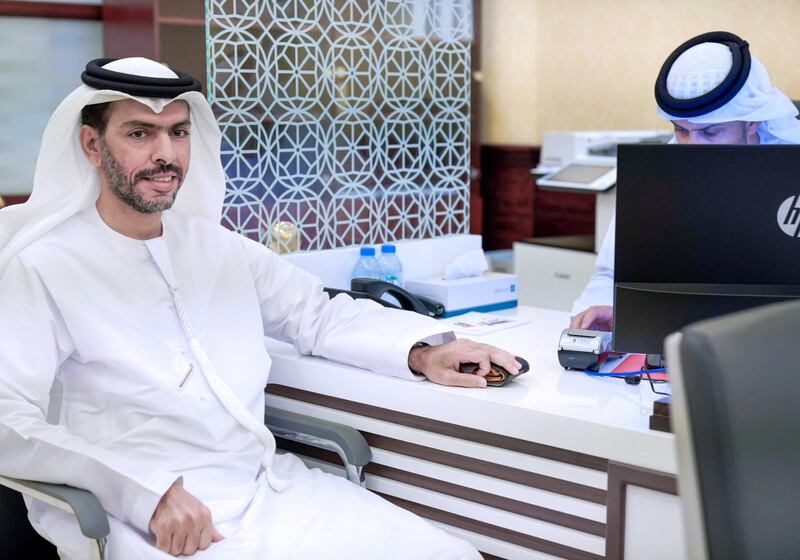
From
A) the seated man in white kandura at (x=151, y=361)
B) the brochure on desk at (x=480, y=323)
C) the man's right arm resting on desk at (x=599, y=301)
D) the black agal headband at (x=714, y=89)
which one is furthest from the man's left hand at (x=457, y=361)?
the black agal headband at (x=714, y=89)

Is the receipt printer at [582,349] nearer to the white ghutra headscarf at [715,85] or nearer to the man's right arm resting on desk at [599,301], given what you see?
A: the man's right arm resting on desk at [599,301]

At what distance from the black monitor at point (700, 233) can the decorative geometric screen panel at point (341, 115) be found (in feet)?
4.08

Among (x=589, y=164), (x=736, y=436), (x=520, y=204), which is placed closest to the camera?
(x=736, y=436)

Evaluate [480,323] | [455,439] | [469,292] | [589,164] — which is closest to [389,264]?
[469,292]

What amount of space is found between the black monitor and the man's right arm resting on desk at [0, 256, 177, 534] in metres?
0.92

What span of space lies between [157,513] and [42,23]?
3844 millimetres

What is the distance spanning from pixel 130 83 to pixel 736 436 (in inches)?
53.8

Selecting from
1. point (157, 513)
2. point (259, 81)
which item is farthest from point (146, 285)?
point (259, 81)

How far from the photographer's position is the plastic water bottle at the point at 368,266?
2.75 metres

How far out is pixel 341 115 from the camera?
2.84 m

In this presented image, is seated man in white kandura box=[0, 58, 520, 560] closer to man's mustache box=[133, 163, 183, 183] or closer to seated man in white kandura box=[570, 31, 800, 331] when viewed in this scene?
man's mustache box=[133, 163, 183, 183]

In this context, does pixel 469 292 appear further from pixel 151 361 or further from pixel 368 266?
pixel 151 361

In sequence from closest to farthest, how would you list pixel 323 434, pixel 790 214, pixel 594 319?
pixel 790 214 < pixel 323 434 < pixel 594 319

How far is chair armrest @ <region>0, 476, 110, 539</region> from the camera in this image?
1618mm
